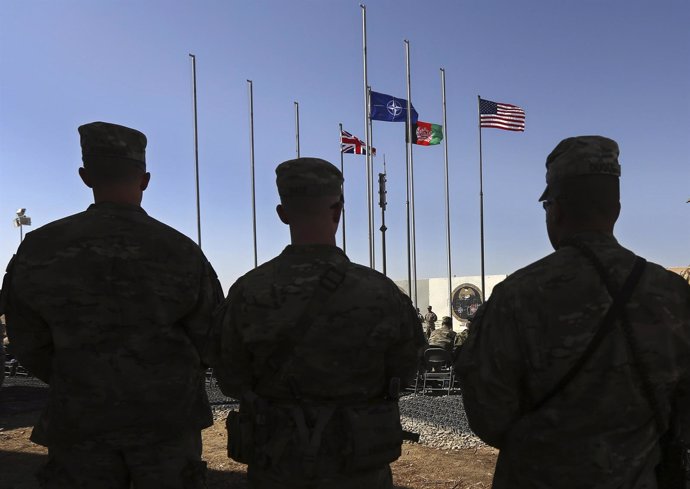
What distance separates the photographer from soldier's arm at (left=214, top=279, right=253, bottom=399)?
2.51 m

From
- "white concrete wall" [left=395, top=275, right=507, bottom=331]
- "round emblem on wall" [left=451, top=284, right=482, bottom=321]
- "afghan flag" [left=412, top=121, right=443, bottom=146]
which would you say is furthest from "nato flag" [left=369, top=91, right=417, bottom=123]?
"white concrete wall" [left=395, top=275, right=507, bottom=331]

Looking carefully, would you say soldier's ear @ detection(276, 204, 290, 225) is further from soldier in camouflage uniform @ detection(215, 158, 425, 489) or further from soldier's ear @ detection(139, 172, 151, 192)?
soldier's ear @ detection(139, 172, 151, 192)

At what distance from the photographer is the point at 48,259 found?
2705 mm

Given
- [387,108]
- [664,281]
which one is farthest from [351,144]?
[664,281]

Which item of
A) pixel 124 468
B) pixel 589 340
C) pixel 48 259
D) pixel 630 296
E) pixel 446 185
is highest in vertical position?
pixel 446 185

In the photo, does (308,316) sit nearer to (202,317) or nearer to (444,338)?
(202,317)

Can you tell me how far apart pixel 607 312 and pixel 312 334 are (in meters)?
1.09

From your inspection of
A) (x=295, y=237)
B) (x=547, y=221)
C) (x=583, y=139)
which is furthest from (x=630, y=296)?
(x=295, y=237)

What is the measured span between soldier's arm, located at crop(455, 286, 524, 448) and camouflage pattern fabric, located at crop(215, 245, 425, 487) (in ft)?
1.56

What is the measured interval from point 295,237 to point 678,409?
1539 mm

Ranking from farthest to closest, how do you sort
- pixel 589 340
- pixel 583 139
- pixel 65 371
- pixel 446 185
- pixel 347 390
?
pixel 446 185 → pixel 65 371 → pixel 347 390 → pixel 583 139 → pixel 589 340

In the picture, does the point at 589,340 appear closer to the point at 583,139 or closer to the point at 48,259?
the point at 583,139

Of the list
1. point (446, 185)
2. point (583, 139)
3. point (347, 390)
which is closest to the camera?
point (583, 139)

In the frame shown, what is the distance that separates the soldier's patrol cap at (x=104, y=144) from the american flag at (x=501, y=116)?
2037 centimetres
